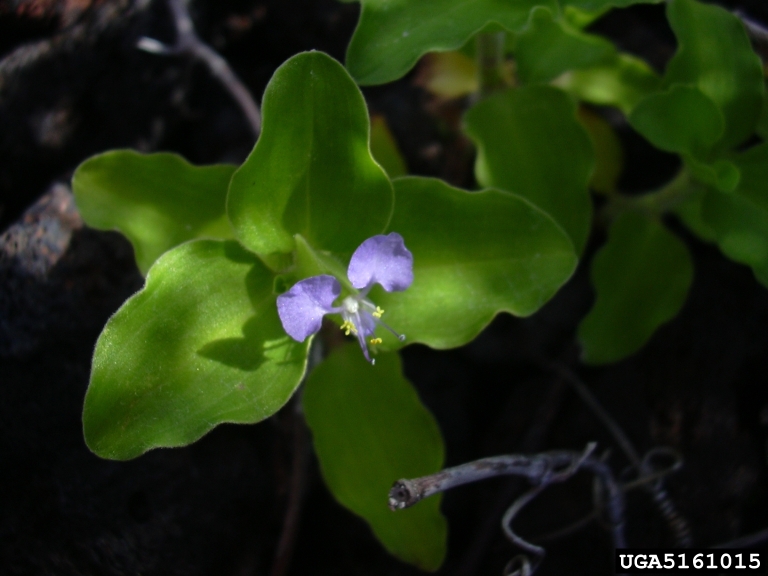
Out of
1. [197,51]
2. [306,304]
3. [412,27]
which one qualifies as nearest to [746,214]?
[412,27]

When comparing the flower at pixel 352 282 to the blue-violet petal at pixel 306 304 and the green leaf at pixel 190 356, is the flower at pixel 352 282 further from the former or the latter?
the green leaf at pixel 190 356

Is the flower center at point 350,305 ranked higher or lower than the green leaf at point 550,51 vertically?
lower

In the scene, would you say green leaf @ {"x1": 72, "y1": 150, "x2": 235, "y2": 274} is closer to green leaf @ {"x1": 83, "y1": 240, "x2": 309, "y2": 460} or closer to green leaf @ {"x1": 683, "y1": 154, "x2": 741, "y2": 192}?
green leaf @ {"x1": 83, "y1": 240, "x2": 309, "y2": 460}

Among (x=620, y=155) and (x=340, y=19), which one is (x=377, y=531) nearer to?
(x=620, y=155)

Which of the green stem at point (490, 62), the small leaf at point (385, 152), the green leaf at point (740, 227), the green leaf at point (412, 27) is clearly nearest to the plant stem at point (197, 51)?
the small leaf at point (385, 152)

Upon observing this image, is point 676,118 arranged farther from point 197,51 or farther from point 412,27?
point 197,51

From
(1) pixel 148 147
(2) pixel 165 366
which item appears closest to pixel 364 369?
(2) pixel 165 366
